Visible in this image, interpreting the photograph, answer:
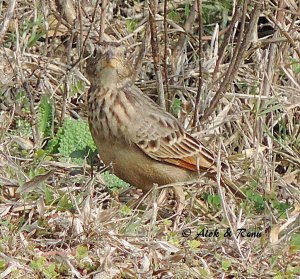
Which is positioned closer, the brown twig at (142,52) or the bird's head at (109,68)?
the bird's head at (109,68)

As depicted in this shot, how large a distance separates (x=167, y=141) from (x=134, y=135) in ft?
1.11

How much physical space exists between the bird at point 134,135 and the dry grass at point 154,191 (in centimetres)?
17

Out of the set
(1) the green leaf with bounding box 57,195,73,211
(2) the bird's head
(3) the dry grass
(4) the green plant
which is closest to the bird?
(2) the bird's head

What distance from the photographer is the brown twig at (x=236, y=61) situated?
6281 millimetres

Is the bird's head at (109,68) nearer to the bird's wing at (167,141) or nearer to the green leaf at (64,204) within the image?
the bird's wing at (167,141)

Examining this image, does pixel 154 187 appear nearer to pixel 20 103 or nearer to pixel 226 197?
pixel 226 197

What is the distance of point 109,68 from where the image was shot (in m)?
5.74

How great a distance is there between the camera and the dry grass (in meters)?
5.04

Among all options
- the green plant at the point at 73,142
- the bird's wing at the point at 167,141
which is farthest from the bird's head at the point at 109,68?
the green plant at the point at 73,142

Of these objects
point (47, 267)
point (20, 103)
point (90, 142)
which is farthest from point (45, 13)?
point (47, 267)

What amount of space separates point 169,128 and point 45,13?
4.99ft

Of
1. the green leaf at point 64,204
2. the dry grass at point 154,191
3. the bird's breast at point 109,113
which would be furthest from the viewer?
the bird's breast at point 109,113

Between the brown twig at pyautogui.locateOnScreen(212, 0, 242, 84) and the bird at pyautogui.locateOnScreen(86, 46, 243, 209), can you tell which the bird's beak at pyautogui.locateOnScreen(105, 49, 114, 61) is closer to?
the bird at pyautogui.locateOnScreen(86, 46, 243, 209)

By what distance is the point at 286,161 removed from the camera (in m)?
6.77
